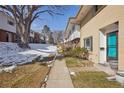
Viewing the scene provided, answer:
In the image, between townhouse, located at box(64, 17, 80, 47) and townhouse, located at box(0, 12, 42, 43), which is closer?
townhouse, located at box(64, 17, 80, 47)

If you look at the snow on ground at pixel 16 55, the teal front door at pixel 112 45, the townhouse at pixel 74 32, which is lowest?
the snow on ground at pixel 16 55

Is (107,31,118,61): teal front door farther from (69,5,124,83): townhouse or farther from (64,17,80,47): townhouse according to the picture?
(64,17,80,47): townhouse

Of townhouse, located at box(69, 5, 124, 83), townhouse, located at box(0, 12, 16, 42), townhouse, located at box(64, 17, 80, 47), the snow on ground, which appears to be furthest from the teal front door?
townhouse, located at box(0, 12, 16, 42)

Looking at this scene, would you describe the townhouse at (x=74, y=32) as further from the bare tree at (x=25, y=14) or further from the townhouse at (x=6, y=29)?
the townhouse at (x=6, y=29)

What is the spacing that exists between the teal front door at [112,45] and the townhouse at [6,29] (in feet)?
60.5

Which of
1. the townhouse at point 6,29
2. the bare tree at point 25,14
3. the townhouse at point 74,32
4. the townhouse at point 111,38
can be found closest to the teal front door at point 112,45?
the townhouse at point 111,38

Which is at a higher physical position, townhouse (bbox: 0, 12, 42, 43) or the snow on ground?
townhouse (bbox: 0, 12, 42, 43)

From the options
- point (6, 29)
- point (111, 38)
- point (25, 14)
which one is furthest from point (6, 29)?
point (111, 38)

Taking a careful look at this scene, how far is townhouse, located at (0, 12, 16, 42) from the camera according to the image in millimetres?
24609

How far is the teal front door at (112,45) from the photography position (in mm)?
8125

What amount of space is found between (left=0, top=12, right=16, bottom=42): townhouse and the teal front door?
726 inches

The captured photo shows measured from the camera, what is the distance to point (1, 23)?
24562 mm
